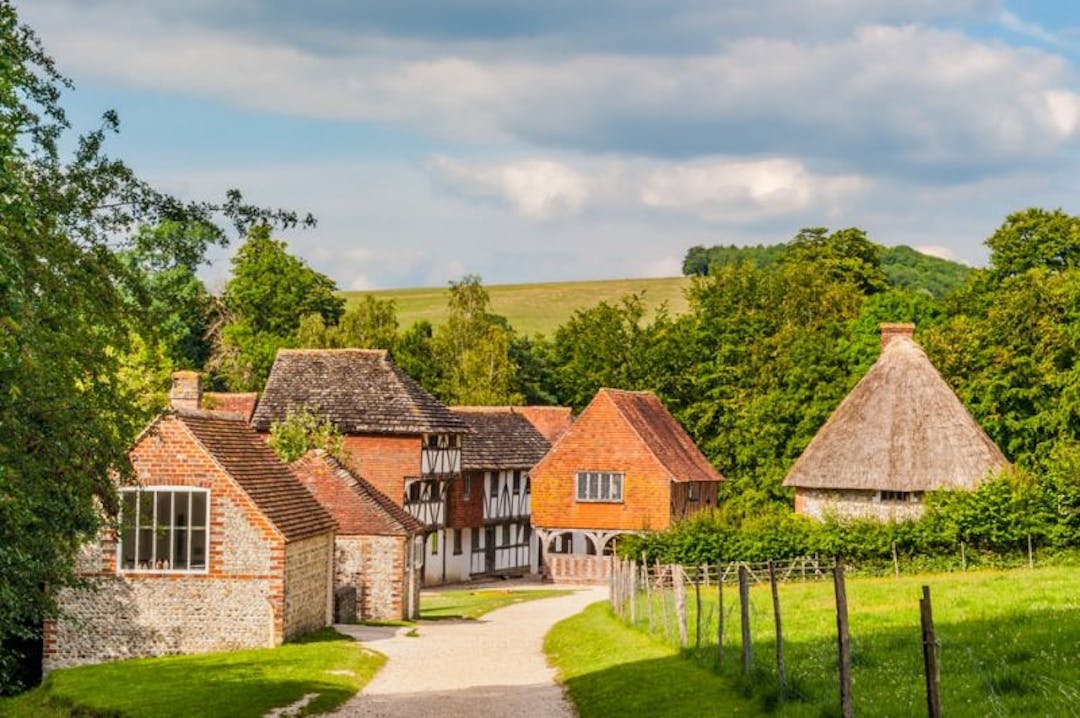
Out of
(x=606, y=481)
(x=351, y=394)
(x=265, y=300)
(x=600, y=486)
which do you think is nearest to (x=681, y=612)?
(x=351, y=394)

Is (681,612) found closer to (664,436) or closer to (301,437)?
(301,437)

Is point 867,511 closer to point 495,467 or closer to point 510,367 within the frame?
point 495,467

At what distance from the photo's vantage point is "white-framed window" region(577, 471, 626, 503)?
72.1 metres

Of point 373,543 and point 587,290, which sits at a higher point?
point 587,290

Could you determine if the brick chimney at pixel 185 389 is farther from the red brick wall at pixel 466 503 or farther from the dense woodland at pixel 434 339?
the red brick wall at pixel 466 503

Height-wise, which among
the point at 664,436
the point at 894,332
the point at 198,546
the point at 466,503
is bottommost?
the point at 198,546

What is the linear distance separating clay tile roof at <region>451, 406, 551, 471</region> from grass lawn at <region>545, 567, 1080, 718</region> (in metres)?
35.2

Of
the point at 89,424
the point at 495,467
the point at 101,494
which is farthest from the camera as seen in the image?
the point at 495,467

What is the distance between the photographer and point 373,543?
154 ft

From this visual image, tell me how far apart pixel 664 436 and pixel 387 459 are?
15949 mm

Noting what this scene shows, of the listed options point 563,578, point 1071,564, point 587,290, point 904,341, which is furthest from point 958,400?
point 587,290

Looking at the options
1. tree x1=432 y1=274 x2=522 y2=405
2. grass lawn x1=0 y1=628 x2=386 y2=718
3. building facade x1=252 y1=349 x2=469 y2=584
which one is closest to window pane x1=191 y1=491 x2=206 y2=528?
grass lawn x1=0 y1=628 x2=386 y2=718

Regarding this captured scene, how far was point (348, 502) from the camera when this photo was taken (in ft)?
157

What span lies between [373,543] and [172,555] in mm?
10468
